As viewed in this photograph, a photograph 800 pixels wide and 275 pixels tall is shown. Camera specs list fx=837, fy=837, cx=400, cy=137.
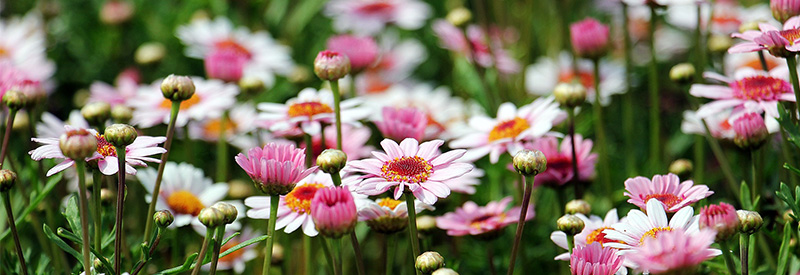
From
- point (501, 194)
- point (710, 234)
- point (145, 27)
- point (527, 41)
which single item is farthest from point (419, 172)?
point (145, 27)

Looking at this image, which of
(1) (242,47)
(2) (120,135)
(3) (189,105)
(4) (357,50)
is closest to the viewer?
(2) (120,135)

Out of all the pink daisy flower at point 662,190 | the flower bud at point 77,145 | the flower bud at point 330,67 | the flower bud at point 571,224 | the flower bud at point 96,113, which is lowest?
the flower bud at point 571,224

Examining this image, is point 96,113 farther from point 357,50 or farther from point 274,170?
point 357,50

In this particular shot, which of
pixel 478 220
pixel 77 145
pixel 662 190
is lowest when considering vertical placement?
pixel 478 220

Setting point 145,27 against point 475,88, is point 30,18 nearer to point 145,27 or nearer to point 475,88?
point 145,27

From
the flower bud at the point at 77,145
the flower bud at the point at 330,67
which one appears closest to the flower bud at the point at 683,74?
the flower bud at the point at 330,67

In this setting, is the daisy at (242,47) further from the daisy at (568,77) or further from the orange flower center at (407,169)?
the orange flower center at (407,169)

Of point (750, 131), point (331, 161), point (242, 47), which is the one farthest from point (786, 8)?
point (242, 47)
